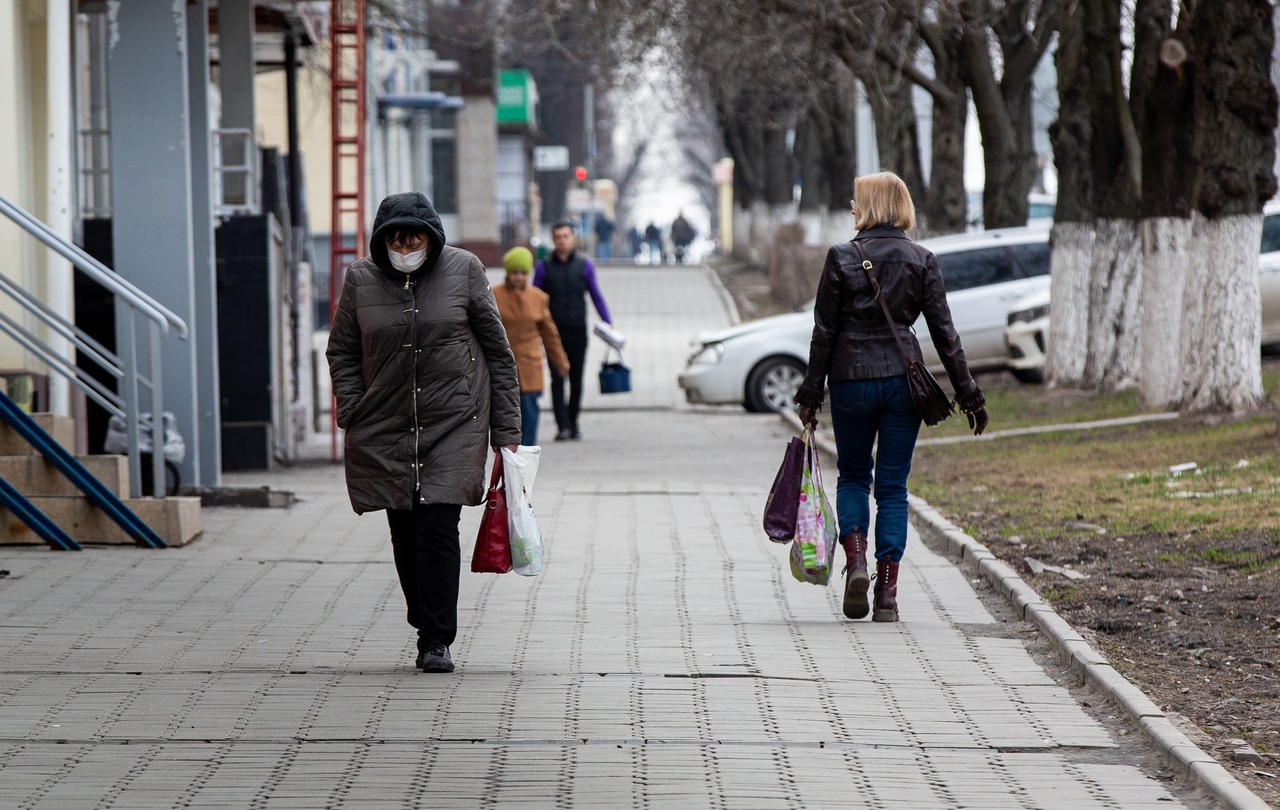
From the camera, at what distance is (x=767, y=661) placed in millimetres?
6484

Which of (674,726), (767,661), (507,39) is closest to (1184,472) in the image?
(767,661)

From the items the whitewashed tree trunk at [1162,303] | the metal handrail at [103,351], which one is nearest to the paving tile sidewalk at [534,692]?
the metal handrail at [103,351]

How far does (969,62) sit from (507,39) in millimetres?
19900

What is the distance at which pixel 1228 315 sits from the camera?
13336 mm

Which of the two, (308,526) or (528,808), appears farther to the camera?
(308,526)

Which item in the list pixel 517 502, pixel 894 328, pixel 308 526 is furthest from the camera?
pixel 308 526

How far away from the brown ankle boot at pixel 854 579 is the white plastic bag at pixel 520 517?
150 cm

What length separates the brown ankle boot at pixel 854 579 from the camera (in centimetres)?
729

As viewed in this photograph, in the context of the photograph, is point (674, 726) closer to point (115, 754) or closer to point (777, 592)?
point (115, 754)

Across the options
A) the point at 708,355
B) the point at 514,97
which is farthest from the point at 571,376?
the point at 514,97

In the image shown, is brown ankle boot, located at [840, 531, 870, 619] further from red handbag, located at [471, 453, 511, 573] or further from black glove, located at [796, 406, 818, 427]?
red handbag, located at [471, 453, 511, 573]

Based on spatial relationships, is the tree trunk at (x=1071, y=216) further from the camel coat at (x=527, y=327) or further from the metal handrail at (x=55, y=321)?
the metal handrail at (x=55, y=321)

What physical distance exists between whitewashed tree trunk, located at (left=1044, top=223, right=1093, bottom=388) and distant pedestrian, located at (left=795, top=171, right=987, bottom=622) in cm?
1045

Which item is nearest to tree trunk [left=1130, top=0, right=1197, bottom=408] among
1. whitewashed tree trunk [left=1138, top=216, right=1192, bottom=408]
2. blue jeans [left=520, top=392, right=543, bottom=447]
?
whitewashed tree trunk [left=1138, top=216, right=1192, bottom=408]
